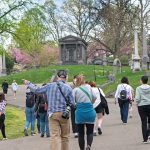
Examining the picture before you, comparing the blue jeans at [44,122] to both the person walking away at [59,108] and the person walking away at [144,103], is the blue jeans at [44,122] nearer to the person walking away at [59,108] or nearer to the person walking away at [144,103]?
the person walking away at [144,103]

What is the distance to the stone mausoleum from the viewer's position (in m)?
73.1

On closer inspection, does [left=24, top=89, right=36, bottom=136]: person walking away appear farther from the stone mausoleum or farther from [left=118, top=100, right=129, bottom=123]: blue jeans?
the stone mausoleum

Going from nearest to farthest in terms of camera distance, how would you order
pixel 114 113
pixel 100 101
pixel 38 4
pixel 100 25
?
pixel 100 101
pixel 114 113
pixel 38 4
pixel 100 25

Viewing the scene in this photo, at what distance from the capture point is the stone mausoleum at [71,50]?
7306cm

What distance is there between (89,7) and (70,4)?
1164 centimetres

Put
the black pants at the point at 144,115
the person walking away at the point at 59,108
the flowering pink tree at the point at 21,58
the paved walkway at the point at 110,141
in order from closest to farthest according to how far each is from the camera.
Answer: the person walking away at the point at 59,108 → the black pants at the point at 144,115 → the paved walkway at the point at 110,141 → the flowering pink tree at the point at 21,58

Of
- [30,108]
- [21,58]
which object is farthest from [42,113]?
[21,58]

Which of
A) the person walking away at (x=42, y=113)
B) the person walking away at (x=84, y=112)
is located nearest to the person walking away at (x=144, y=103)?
the person walking away at (x=84, y=112)

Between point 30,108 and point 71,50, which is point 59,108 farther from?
point 71,50

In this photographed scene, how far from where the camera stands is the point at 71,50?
73.2m

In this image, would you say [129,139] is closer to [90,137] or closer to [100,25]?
[90,137]

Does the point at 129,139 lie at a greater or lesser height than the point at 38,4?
lesser

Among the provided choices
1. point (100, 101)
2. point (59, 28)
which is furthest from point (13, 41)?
point (59, 28)

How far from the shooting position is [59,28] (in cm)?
9225
